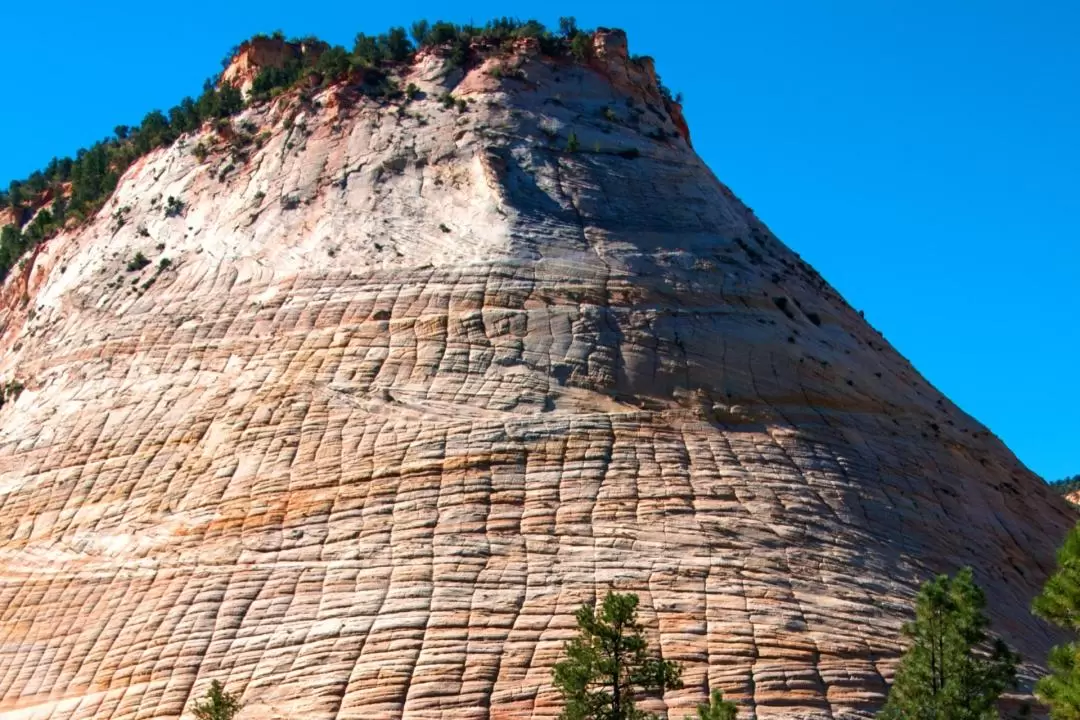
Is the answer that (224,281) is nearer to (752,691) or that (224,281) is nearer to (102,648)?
(102,648)

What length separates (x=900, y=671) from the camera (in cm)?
2556

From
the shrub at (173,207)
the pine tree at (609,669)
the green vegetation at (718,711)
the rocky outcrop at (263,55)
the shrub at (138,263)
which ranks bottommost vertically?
the green vegetation at (718,711)

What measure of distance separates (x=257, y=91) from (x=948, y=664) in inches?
1305

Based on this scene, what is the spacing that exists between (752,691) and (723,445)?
723 centimetres

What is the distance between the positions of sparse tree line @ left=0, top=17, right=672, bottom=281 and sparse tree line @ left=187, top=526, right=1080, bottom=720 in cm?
2430

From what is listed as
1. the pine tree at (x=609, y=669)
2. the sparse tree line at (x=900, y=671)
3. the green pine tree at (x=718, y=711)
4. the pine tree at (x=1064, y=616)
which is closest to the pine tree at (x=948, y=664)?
the sparse tree line at (x=900, y=671)

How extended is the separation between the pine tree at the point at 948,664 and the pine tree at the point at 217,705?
425 inches

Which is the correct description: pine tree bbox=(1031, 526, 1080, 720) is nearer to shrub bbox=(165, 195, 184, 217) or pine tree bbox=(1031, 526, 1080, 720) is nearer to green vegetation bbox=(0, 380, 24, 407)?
green vegetation bbox=(0, 380, 24, 407)

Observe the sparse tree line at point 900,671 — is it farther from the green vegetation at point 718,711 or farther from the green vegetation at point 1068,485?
the green vegetation at point 1068,485

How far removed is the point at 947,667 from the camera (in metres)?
25.0

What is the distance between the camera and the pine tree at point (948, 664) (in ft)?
80.1

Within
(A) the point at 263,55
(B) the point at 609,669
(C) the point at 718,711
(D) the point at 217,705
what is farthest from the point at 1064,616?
(A) the point at 263,55

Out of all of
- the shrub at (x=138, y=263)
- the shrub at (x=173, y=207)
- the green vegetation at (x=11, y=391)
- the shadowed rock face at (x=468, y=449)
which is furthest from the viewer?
the shrub at (x=173, y=207)

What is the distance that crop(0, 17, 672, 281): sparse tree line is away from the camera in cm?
4706
